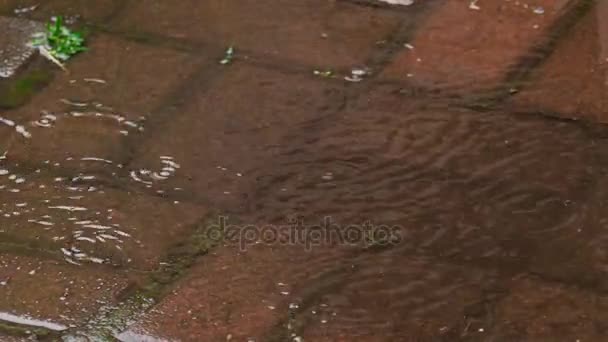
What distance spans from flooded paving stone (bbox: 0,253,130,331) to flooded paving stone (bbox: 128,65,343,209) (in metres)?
0.35

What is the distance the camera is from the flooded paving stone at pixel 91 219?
105 inches

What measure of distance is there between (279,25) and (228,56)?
8.3 inches

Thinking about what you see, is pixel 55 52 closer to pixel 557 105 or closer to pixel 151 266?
pixel 151 266

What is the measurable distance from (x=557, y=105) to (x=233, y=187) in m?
0.85

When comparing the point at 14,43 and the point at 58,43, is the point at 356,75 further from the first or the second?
the point at 14,43

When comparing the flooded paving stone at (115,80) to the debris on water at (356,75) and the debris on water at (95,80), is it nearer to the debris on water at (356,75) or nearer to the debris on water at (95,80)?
the debris on water at (95,80)

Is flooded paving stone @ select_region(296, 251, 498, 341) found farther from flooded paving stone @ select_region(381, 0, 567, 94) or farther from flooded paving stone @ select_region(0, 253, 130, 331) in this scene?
flooded paving stone @ select_region(381, 0, 567, 94)

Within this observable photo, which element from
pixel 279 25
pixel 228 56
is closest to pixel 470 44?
pixel 279 25

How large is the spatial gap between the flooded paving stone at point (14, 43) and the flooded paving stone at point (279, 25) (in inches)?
10.0

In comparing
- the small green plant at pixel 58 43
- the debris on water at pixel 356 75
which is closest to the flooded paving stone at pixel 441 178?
the debris on water at pixel 356 75

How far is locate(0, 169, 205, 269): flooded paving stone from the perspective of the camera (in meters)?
2.67

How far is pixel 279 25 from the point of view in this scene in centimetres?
345

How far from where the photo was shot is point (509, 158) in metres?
2.88

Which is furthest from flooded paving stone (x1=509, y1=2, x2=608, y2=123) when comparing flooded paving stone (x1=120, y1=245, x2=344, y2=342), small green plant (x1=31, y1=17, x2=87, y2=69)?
small green plant (x1=31, y1=17, x2=87, y2=69)
